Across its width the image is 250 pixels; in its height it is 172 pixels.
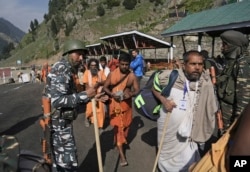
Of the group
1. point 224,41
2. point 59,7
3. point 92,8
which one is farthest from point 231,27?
point 59,7

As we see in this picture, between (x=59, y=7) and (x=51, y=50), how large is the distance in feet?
111

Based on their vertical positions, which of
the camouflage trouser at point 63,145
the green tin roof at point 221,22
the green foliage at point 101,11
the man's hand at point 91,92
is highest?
the green foliage at point 101,11

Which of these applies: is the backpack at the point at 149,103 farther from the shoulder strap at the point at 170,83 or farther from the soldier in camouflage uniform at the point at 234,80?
the soldier in camouflage uniform at the point at 234,80

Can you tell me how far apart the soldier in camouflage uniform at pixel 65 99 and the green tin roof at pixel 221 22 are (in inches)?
454

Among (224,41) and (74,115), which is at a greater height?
(224,41)

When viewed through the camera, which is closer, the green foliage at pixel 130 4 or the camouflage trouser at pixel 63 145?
the camouflage trouser at pixel 63 145

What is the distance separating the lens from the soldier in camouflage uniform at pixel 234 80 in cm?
405

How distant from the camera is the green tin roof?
50.5 ft

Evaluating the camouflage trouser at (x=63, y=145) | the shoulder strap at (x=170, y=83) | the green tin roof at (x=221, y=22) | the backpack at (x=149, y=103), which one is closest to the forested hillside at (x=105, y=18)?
the green tin roof at (x=221, y=22)

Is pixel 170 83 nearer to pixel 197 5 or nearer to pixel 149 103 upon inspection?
pixel 149 103

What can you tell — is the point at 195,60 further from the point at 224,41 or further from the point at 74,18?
the point at 74,18

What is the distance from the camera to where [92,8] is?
106 m

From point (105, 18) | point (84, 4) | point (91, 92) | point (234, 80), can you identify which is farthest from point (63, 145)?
point (84, 4)

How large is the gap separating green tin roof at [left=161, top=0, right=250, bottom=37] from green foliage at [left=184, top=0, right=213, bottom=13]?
3884 cm
